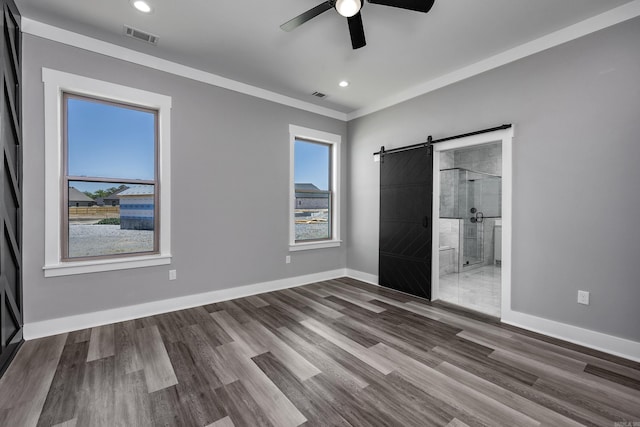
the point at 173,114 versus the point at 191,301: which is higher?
Result: the point at 173,114

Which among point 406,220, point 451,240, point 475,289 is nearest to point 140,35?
point 406,220

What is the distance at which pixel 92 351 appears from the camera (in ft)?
7.77

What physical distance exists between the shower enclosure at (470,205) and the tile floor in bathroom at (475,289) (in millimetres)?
331

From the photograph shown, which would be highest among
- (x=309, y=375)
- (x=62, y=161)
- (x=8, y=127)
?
(x=8, y=127)

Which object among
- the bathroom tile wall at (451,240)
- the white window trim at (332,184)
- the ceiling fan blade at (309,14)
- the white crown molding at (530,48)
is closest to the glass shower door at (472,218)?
the bathroom tile wall at (451,240)

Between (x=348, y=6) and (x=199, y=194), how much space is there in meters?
2.60

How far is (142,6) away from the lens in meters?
2.37

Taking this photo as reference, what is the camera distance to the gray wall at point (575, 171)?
2348 millimetres

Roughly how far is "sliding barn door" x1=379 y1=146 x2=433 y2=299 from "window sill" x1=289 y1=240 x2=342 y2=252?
0.86 m

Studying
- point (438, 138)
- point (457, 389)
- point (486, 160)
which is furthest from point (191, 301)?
point (486, 160)

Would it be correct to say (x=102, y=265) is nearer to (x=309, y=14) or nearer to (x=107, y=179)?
(x=107, y=179)

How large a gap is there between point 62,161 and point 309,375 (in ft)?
10.3

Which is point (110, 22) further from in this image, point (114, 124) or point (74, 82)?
point (114, 124)

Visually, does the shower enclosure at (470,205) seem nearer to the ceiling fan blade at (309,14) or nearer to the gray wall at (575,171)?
the gray wall at (575,171)
